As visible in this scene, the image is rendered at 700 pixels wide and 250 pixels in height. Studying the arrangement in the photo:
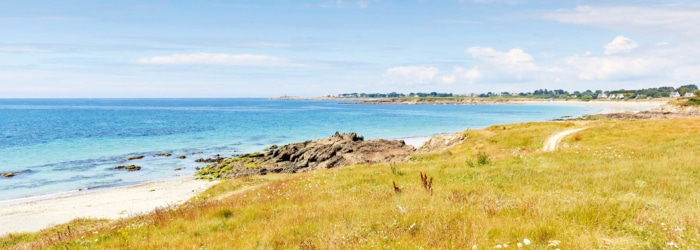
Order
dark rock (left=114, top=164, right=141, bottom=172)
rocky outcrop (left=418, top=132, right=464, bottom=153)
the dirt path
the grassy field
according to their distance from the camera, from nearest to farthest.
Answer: the grassy field < the dirt path < rocky outcrop (left=418, top=132, right=464, bottom=153) < dark rock (left=114, top=164, right=141, bottom=172)

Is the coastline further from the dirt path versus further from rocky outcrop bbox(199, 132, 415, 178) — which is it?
the dirt path

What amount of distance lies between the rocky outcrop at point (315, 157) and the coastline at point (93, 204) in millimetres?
6432

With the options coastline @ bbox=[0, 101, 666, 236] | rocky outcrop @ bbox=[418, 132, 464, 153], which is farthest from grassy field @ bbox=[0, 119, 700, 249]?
rocky outcrop @ bbox=[418, 132, 464, 153]

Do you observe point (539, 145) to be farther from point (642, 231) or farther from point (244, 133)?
point (244, 133)

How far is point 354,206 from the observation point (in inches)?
478

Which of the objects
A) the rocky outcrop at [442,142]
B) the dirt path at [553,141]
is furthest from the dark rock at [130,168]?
the dirt path at [553,141]

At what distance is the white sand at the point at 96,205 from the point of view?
27.0 meters

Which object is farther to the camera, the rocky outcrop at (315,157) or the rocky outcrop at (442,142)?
the rocky outcrop at (442,142)

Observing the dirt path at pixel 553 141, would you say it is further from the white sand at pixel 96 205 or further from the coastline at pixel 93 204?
the white sand at pixel 96 205

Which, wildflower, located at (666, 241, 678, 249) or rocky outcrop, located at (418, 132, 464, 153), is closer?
wildflower, located at (666, 241, 678, 249)

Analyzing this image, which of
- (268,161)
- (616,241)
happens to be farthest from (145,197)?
(616,241)

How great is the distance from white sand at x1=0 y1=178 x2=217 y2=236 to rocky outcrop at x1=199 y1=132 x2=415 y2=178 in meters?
6.86

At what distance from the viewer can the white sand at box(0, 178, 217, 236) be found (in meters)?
27.0

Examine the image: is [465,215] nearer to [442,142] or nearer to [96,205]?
[96,205]
